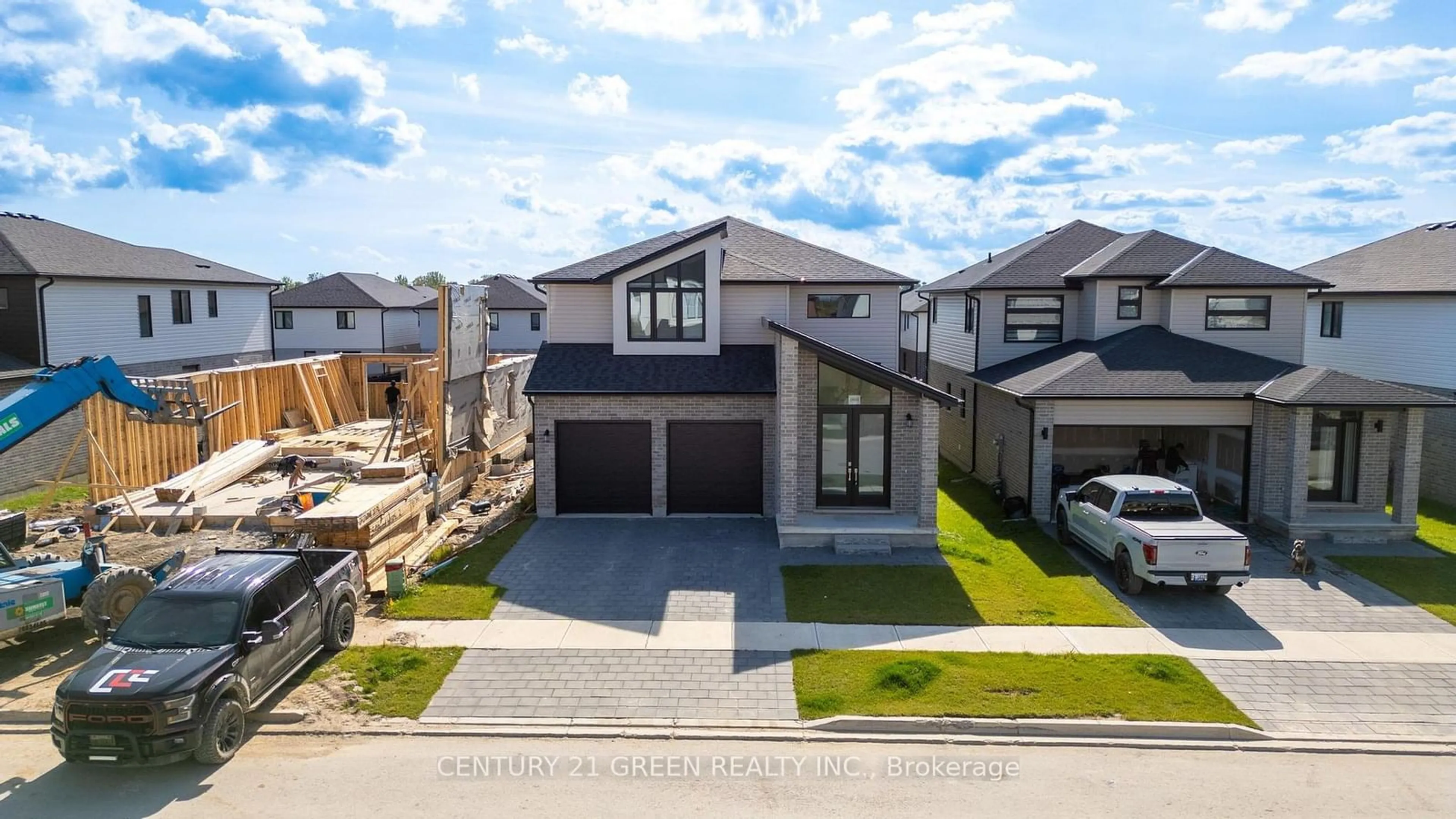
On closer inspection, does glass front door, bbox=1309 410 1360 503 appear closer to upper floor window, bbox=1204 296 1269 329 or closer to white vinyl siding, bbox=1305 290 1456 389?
upper floor window, bbox=1204 296 1269 329

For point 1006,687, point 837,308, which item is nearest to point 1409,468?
point 837,308

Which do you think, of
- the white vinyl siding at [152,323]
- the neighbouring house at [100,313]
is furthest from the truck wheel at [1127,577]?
the white vinyl siding at [152,323]

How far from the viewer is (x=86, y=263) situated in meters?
26.0

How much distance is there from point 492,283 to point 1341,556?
43.9 metres

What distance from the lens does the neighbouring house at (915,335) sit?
36487 millimetres

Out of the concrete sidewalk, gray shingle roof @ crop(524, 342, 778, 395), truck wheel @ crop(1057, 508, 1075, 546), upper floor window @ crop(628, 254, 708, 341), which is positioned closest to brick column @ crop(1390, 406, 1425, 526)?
the concrete sidewalk

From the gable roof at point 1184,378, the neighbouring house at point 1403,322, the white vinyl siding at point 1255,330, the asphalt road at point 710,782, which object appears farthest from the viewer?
the neighbouring house at point 1403,322

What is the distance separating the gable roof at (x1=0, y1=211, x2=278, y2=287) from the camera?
79.7 ft

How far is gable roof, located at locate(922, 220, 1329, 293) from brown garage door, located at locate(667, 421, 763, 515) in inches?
367

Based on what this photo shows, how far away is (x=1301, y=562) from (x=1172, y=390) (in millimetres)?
4459

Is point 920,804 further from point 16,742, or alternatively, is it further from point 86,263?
point 86,263

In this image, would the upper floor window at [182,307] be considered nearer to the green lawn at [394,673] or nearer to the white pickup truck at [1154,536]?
the green lawn at [394,673]

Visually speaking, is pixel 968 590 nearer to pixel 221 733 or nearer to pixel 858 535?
pixel 858 535

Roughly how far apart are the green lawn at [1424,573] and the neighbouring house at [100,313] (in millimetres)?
27966
